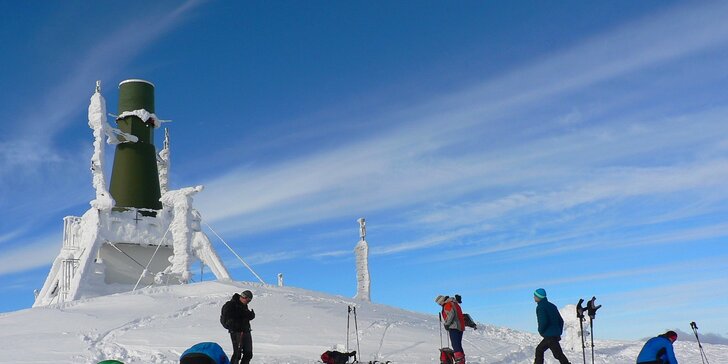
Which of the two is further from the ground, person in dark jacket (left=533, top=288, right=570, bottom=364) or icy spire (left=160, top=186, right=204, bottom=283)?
icy spire (left=160, top=186, right=204, bottom=283)

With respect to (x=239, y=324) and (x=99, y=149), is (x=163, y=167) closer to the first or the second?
(x=99, y=149)

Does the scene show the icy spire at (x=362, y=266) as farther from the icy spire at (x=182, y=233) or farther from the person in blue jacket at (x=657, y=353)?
the person in blue jacket at (x=657, y=353)

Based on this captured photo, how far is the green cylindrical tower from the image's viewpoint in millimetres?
33656

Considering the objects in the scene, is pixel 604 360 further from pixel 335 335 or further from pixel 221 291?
pixel 221 291

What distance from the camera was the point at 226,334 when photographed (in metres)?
16.5

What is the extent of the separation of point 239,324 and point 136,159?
2514cm

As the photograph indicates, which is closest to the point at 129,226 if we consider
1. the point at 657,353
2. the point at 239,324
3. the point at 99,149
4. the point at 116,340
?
the point at 99,149

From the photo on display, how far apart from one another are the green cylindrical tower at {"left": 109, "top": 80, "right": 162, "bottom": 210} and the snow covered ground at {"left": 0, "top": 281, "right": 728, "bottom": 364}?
497 inches

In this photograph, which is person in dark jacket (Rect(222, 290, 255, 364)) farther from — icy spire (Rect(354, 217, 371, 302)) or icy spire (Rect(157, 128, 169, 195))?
icy spire (Rect(157, 128, 169, 195))

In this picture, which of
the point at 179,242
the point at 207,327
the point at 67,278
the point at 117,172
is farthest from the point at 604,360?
the point at 117,172

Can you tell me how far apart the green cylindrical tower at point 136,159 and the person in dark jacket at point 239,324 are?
23.9 metres

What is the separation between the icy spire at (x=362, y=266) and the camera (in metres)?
27.5

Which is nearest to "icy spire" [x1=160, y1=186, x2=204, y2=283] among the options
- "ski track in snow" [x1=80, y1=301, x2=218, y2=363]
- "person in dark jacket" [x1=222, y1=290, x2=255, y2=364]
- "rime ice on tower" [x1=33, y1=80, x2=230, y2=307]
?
"rime ice on tower" [x1=33, y1=80, x2=230, y2=307]

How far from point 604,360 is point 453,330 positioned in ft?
18.7
